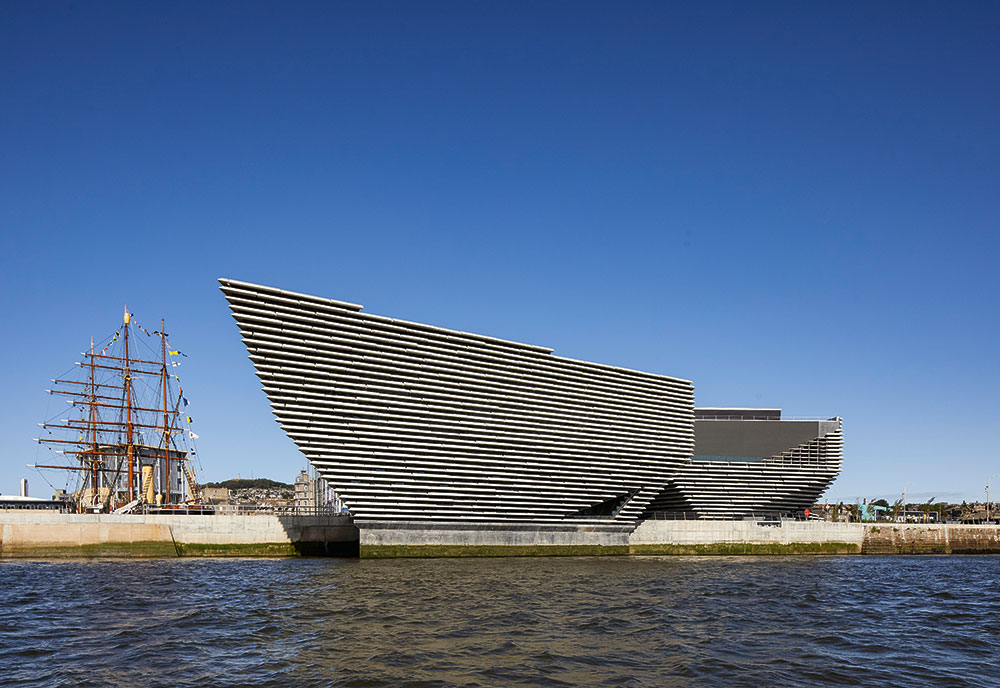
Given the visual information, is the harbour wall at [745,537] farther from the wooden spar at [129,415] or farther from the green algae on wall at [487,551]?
the wooden spar at [129,415]

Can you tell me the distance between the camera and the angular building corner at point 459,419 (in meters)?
41.7

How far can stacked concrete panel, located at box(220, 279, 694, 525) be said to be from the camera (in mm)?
41625

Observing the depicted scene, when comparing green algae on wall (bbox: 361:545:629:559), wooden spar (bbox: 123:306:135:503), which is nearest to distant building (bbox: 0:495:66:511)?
wooden spar (bbox: 123:306:135:503)

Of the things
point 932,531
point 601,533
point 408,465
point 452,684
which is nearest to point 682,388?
point 601,533

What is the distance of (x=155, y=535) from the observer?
46.6m

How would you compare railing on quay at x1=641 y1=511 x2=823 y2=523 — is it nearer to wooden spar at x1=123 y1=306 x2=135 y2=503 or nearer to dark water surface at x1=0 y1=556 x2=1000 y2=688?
dark water surface at x1=0 y1=556 x2=1000 y2=688

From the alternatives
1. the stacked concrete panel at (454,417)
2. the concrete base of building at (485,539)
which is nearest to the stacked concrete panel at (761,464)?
the stacked concrete panel at (454,417)

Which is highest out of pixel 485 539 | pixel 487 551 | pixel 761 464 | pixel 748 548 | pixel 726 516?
pixel 761 464

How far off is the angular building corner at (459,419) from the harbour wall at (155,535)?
7710mm

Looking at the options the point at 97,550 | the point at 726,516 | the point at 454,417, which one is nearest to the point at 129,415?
the point at 97,550

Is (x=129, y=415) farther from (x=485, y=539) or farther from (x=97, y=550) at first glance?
(x=485, y=539)

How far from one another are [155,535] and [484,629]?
3385 cm

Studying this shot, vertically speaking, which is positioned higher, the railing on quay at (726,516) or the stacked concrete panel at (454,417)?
the stacked concrete panel at (454,417)

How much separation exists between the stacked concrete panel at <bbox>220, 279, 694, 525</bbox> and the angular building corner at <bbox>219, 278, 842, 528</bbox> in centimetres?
7
